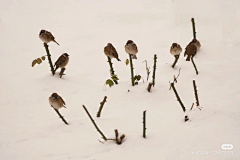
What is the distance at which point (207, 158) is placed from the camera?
1.28 metres

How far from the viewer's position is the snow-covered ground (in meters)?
1.45

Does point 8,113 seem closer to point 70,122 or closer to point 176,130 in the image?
point 70,122

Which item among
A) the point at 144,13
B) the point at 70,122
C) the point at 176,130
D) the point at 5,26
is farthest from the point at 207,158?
the point at 5,26

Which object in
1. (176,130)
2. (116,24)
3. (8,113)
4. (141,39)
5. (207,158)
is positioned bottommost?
(207,158)

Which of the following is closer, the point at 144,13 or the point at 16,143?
the point at 16,143

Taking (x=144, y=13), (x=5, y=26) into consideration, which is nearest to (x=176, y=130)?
(x=144, y=13)

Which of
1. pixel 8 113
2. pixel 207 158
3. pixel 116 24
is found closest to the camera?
pixel 207 158

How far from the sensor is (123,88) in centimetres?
230

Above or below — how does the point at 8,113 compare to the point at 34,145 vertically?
above

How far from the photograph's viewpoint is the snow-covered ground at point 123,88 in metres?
1.45

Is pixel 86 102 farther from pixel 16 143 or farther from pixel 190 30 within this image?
pixel 190 30

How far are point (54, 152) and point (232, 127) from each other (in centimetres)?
107

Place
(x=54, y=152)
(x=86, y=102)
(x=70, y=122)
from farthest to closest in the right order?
(x=86, y=102) → (x=70, y=122) → (x=54, y=152)

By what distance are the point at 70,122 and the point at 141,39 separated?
253cm
